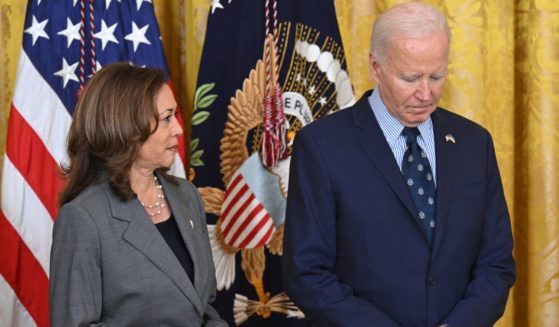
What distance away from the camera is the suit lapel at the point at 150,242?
2217mm

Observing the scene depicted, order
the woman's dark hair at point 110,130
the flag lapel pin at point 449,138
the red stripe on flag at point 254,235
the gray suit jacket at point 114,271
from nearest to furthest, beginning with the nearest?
1. the gray suit jacket at point 114,271
2. the woman's dark hair at point 110,130
3. the flag lapel pin at point 449,138
4. the red stripe on flag at point 254,235

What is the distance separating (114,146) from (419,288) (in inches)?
34.2

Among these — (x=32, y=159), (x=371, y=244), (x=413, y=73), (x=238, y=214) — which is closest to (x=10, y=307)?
(x=32, y=159)

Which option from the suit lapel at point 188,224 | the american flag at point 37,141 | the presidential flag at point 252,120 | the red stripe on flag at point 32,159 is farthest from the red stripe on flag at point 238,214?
the suit lapel at point 188,224

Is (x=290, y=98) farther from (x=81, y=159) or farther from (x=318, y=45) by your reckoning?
(x=81, y=159)

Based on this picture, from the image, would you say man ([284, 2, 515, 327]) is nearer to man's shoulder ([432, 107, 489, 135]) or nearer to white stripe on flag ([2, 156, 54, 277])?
man's shoulder ([432, 107, 489, 135])

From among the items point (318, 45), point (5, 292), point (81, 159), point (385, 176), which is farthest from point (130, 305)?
point (318, 45)

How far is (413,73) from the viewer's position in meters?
2.17

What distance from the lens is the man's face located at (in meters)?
2.15

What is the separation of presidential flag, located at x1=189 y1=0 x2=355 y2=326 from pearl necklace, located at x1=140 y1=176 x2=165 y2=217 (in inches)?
33.8

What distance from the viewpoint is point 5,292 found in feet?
10.4

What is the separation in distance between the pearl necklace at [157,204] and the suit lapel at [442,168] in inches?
29.8

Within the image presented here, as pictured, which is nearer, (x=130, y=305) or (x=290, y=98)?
(x=130, y=305)

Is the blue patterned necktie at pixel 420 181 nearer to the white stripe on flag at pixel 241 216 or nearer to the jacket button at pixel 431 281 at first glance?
the jacket button at pixel 431 281
